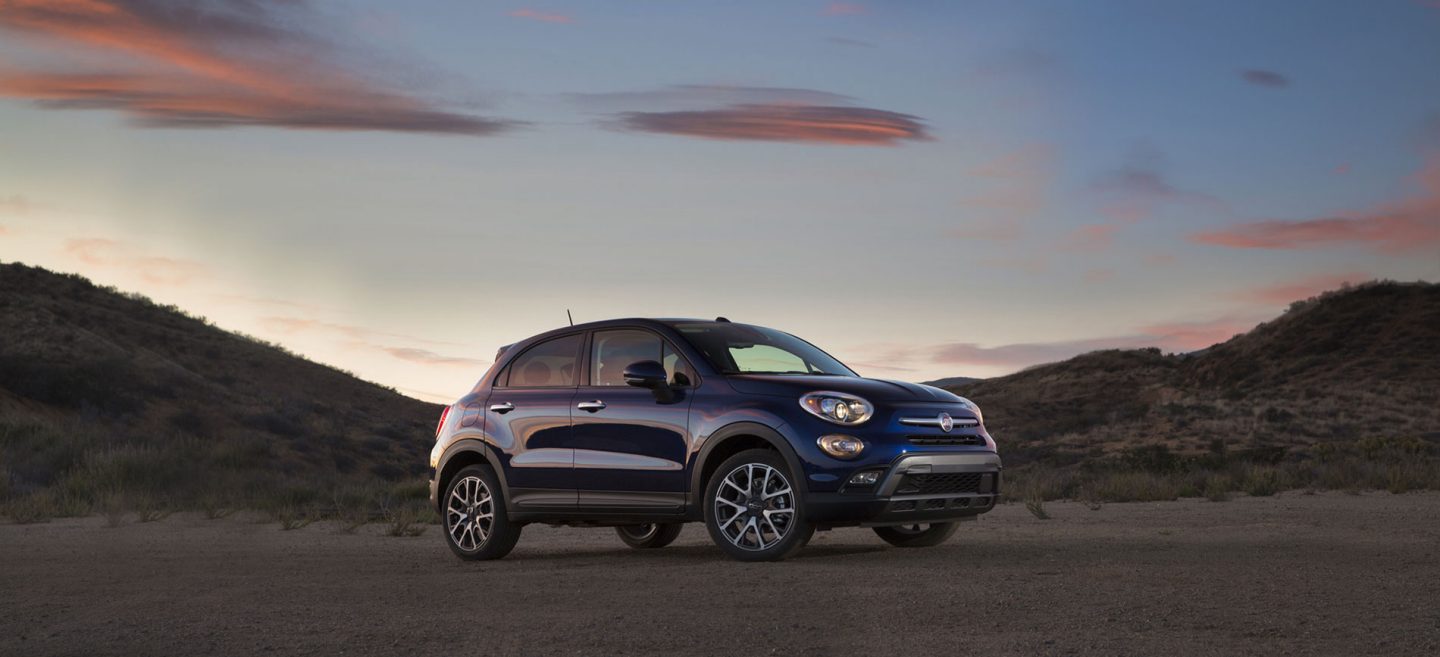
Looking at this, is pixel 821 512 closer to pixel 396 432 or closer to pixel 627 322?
pixel 627 322

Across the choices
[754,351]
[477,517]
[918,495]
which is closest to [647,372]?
[754,351]

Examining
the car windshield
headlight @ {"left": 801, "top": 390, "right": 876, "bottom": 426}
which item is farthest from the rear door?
headlight @ {"left": 801, "top": 390, "right": 876, "bottom": 426}

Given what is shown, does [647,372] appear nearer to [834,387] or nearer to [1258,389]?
[834,387]

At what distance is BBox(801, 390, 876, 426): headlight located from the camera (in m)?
10.5

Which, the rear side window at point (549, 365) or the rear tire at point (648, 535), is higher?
the rear side window at point (549, 365)

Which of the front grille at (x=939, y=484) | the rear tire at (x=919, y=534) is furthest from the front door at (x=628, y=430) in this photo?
the rear tire at (x=919, y=534)

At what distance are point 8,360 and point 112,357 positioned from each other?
283 inches

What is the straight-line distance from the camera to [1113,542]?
12539 mm

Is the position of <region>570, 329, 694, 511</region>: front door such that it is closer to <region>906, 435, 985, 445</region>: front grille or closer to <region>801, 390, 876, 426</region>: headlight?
<region>801, 390, 876, 426</region>: headlight

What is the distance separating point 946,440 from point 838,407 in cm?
97

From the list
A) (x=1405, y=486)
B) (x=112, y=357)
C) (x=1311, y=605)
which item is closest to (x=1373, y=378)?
(x=1405, y=486)

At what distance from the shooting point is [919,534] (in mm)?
12211

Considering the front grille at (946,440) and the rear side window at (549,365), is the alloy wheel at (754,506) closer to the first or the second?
the front grille at (946,440)

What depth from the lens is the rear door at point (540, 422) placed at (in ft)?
38.7
